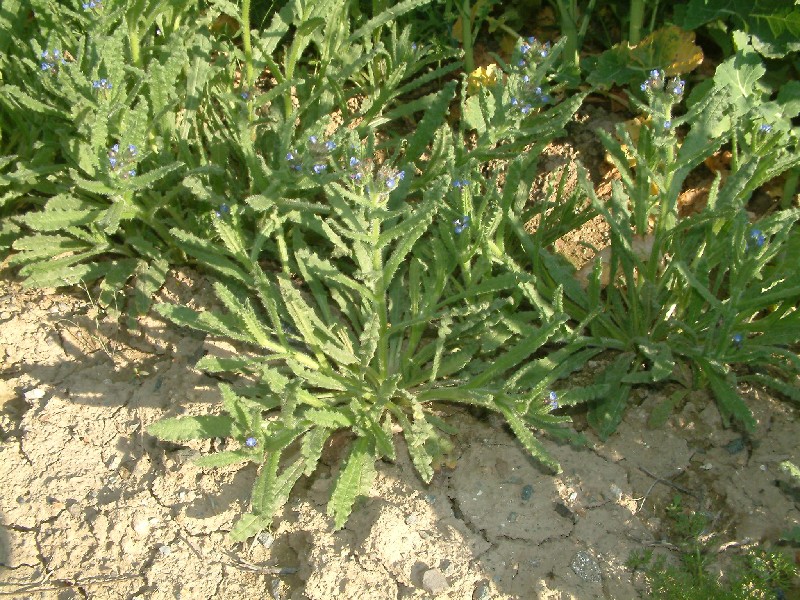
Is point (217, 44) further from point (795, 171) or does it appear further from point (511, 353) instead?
point (795, 171)

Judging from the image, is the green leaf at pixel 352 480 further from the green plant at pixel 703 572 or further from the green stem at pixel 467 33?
the green stem at pixel 467 33

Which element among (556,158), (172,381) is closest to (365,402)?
(172,381)

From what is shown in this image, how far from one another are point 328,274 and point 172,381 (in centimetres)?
67

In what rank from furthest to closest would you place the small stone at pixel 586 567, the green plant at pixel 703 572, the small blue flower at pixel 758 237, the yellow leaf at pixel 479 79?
the yellow leaf at pixel 479 79 < the small blue flower at pixel 758 237 < the small stone at pixel 586 567 < the green plant at pixel 703 572

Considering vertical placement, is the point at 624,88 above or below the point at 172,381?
below

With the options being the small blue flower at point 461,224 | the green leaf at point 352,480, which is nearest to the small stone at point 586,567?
the green leaf at point 352,480

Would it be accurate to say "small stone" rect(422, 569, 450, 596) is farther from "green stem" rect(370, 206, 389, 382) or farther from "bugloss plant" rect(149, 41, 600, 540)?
"green stem" rect(370, 206, 389, 382)

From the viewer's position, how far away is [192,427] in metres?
2.38

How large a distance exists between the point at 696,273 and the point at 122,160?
174 cm

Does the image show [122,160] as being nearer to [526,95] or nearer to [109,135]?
[109,135]

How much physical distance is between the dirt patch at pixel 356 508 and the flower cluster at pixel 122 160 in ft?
2.12

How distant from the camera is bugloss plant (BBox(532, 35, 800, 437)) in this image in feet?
8.23

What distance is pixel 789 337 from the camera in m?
2.54

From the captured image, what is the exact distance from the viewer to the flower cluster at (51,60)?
2.74m
